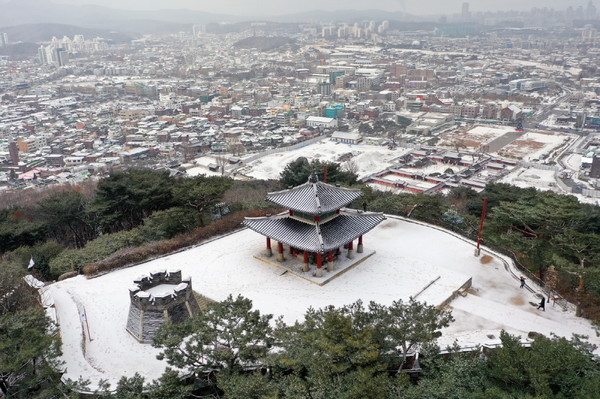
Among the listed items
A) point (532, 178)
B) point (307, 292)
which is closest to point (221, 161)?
point (532, 178)

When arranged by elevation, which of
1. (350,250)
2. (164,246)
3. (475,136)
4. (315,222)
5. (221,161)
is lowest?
(221,161)

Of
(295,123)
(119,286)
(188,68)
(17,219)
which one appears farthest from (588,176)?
(188,68)

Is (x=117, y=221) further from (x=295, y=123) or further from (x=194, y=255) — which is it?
(x=295, y=123)

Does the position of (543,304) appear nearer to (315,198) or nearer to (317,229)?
(317,229)

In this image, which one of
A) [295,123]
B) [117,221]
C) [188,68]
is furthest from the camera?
[188,68]

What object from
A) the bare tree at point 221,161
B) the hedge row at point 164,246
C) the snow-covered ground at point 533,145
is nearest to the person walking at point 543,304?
the hedge row at point 164,246

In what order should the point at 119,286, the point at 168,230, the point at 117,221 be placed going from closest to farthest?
the point at 119,286
the point at 168,230
the point at 117,221

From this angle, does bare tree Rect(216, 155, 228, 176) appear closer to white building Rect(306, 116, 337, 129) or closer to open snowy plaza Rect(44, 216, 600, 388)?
white building Rect(306, 116, 337, 129)

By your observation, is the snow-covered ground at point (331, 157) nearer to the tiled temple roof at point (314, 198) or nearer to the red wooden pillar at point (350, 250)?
the red wooden pillar at point (350, 250)
